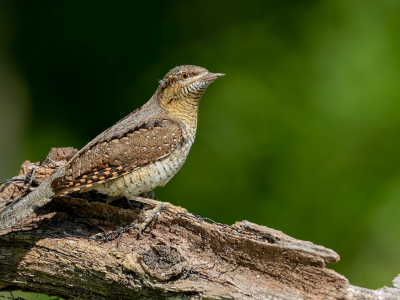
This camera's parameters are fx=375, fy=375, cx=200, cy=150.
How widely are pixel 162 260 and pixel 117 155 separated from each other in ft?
2.76

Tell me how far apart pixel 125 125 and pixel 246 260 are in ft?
4.49

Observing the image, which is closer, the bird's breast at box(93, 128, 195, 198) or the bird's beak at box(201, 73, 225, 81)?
the bird's breast at box(93, 128, 195, 198)

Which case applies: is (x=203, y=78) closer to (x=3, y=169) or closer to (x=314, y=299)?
(x=314, y=299)

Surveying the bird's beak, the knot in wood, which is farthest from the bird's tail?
the bird's beak

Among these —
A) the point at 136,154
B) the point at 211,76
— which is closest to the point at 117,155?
the point at 136,154

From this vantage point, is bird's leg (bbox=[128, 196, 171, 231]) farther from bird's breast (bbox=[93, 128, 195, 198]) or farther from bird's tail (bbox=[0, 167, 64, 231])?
bird's tail (bbox=[0, 167, 64, 231])

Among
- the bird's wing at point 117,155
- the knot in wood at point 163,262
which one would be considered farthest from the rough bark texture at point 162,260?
the bird's wing at point 117,155

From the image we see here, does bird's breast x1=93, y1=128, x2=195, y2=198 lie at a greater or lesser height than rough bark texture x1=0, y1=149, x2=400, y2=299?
greater

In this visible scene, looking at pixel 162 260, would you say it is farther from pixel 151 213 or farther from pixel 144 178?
pixel 144 178

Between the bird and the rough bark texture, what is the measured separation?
0.65 ft

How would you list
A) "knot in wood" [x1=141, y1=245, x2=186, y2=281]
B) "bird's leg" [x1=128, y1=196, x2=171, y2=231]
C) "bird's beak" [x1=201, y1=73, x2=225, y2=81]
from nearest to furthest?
"knot in wood" [x1=141, y1=245, x2=186, y2=281] → "bird's leg" [x1=128, y1=196, x2=171, y2=231] → "bird's beak" [x1=201, y1=73, x2=225, y2=81]

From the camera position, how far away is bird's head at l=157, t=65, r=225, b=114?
2975 mm

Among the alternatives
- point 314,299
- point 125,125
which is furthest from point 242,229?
point 125,125

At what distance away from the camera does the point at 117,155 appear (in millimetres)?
2674
